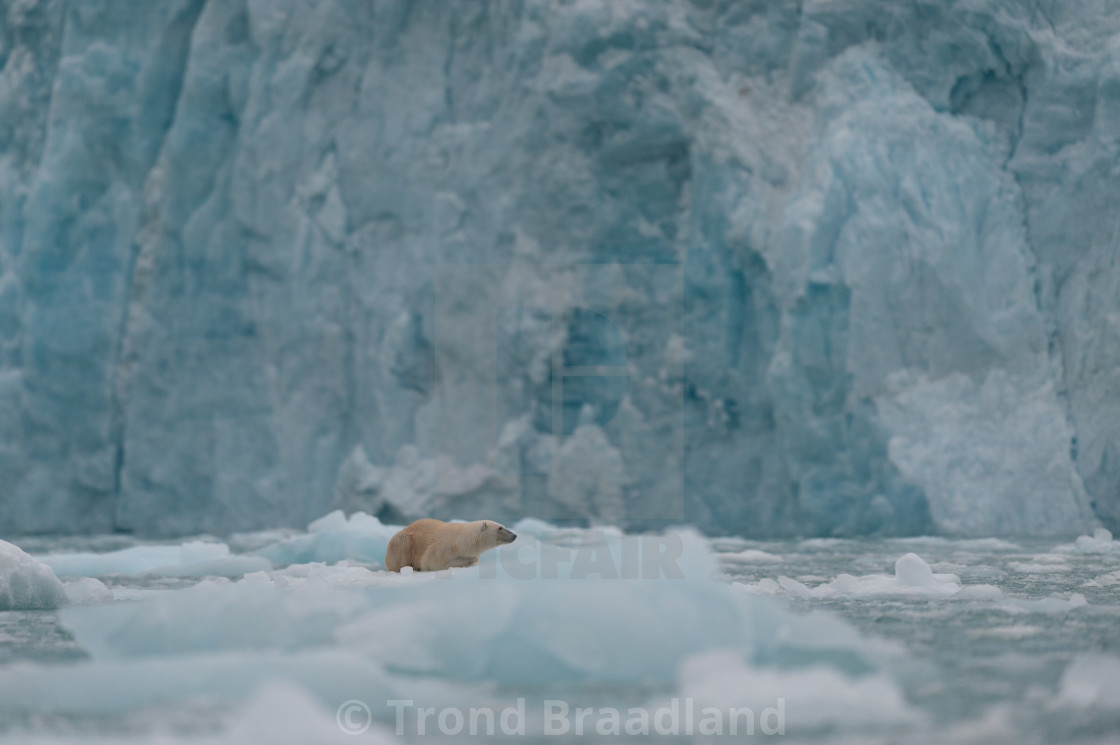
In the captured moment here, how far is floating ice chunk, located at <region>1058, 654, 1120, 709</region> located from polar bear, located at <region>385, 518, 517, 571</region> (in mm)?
2798

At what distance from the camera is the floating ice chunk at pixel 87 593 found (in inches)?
159

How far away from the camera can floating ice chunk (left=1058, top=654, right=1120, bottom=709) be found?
2.13m

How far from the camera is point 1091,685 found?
2213mm

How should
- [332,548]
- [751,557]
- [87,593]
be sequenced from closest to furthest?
[87,593]
[751,557]
[332,548]

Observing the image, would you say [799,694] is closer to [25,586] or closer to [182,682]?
[182,682]

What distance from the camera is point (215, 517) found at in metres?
9.98

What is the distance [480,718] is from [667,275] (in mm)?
7263

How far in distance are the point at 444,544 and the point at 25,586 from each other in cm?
164

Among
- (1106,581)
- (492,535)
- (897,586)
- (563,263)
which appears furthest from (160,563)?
(1106,581)

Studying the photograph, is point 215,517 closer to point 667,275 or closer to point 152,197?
point 152,197

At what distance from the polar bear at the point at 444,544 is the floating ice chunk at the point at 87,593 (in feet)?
4.00

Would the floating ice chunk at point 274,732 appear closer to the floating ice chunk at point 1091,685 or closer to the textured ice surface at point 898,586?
the floating ice chunk at point 1091,685

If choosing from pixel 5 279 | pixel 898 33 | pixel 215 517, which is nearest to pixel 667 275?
pixel 898 33

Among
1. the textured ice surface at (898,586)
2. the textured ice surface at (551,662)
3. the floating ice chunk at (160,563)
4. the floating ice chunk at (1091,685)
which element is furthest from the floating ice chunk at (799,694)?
the floating ice chunk at (160,563)
